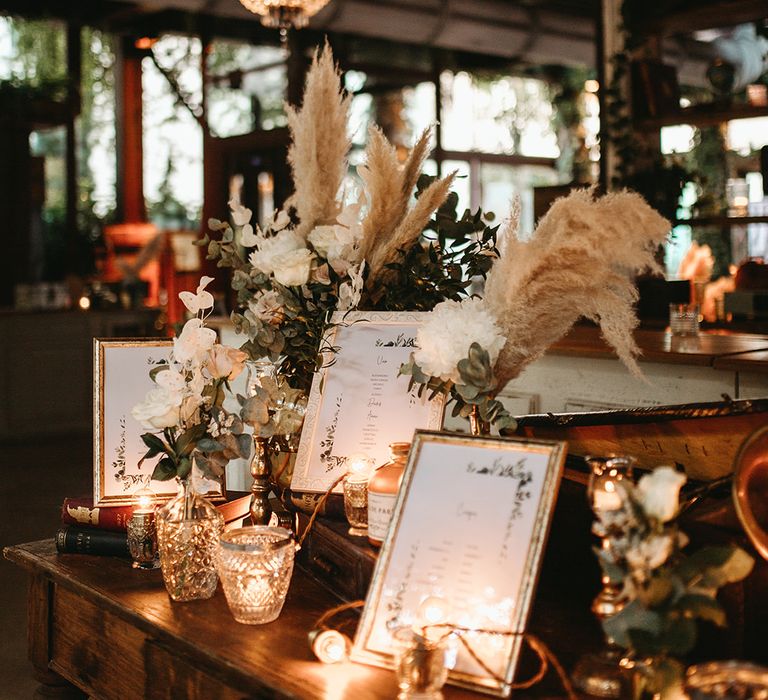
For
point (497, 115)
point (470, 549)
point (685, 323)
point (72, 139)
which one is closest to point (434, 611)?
point (470, 549)

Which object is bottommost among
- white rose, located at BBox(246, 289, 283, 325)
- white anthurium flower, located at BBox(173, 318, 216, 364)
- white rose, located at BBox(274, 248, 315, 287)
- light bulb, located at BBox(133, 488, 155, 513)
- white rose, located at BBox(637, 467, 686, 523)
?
light bulb, located at BBox(133, 488, 155, 513)

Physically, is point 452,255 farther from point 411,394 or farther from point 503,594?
point 503,594

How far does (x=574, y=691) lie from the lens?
36.2 inches

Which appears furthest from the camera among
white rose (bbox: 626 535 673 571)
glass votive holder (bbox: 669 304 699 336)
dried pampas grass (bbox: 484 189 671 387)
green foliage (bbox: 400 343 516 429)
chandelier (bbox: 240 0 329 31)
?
chandelier (bbox: 240 0 329 31)

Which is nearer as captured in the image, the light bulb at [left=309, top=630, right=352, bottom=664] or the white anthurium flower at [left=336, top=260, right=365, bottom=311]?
the light bulb at [left=309, top=630, right=352, bottom=664]

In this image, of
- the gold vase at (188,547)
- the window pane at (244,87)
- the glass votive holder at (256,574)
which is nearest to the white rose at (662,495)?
the glass votive holder at (256,574)

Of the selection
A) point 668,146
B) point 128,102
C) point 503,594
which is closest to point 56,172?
point 128,102

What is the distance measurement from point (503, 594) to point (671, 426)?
558 millimetres

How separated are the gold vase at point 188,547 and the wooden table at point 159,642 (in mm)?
22

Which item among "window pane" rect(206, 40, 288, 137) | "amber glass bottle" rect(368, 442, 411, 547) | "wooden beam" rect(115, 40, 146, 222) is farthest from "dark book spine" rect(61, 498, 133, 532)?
"wooden beam" rect(115, 40, 146, 222)

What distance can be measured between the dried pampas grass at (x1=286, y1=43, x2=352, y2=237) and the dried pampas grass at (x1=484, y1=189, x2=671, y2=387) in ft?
1.41

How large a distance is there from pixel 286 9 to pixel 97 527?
15.1 ft

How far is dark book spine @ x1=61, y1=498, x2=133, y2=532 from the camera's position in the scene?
4.80ft

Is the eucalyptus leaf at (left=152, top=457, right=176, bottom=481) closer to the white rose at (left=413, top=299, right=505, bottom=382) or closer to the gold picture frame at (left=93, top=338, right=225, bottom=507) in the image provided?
the gold picture frame at (left=93, top=338, right=225, bottom=507)
